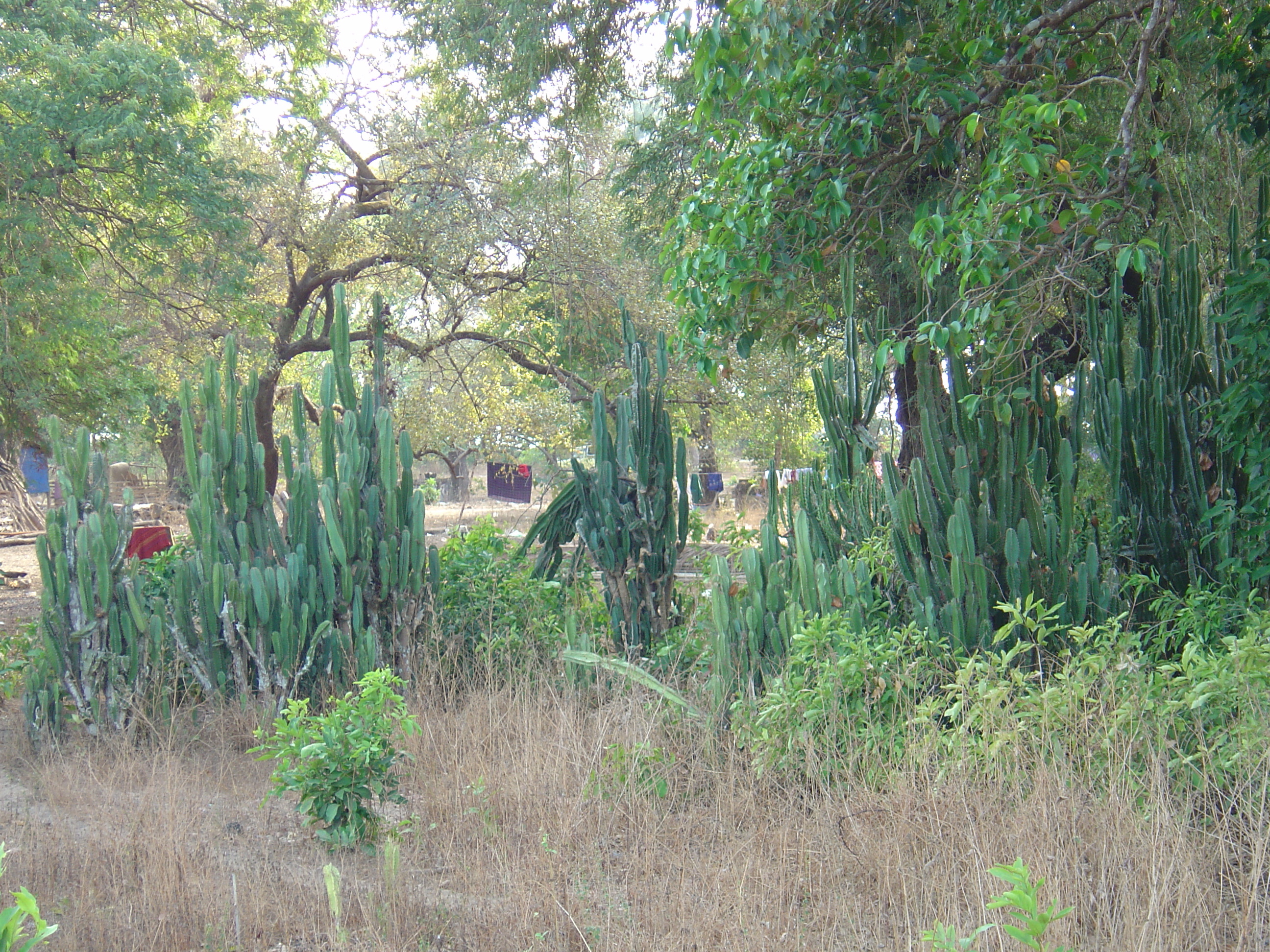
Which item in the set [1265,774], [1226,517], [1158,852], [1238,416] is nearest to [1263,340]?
[1238,416]

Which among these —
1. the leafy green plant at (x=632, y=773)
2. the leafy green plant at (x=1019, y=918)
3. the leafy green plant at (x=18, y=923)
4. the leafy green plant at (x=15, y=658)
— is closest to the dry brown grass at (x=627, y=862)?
the leafy green plant at (x=632, y=773)

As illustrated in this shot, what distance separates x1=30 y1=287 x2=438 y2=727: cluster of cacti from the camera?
5027mm

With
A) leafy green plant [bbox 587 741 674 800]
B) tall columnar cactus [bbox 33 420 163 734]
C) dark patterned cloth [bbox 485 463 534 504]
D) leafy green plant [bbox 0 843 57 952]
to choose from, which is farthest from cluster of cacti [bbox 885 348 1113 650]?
dark patterned cloth [bbox 485 463 534 504]

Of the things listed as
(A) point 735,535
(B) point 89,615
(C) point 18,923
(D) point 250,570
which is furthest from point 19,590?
(C) point 18,923

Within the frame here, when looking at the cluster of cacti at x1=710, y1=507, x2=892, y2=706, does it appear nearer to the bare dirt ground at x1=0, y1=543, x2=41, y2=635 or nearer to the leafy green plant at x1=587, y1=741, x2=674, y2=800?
the leafy green plant at x1=587, y1=741, x2=674, y2=800

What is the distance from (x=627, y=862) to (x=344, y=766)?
1098 mm

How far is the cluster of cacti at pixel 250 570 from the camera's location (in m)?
5.03

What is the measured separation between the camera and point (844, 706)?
3896 millimetres

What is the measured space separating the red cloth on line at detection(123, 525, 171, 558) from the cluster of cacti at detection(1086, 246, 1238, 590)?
803 cm

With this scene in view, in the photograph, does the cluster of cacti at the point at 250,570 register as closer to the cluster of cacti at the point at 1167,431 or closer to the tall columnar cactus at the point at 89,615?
the tall columnar cactus at the point at 89,615

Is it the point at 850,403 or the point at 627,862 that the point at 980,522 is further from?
the point at 627,862

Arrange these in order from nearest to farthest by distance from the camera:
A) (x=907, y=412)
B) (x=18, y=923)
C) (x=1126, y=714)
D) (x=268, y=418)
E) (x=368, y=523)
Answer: (x=18, y=923), (x=1126, y=714), (x=368, y=523), (x=907, y=412), (x=268, y=418)

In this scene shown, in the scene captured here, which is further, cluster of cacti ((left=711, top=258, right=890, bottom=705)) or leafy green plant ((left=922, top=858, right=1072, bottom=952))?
cluster of cacti ((left=711, top=258, right=890, bottom=705))

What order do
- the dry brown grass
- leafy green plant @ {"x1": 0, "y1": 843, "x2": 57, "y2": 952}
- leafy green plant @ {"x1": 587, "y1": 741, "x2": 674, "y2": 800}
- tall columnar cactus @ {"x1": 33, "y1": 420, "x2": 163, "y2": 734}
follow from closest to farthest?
A: leafy green plant @ {"x1": 0, "y1": 843, "x2": 57, "y2": 952} < the dry brown grass < leafy green plant @ {"x1": 587, "y1": 741, "x2": 674, "y2": 800} < tall columnar cactus @ {"x1": 33, "y1": 420, "x2": 163, "y2": 734}
